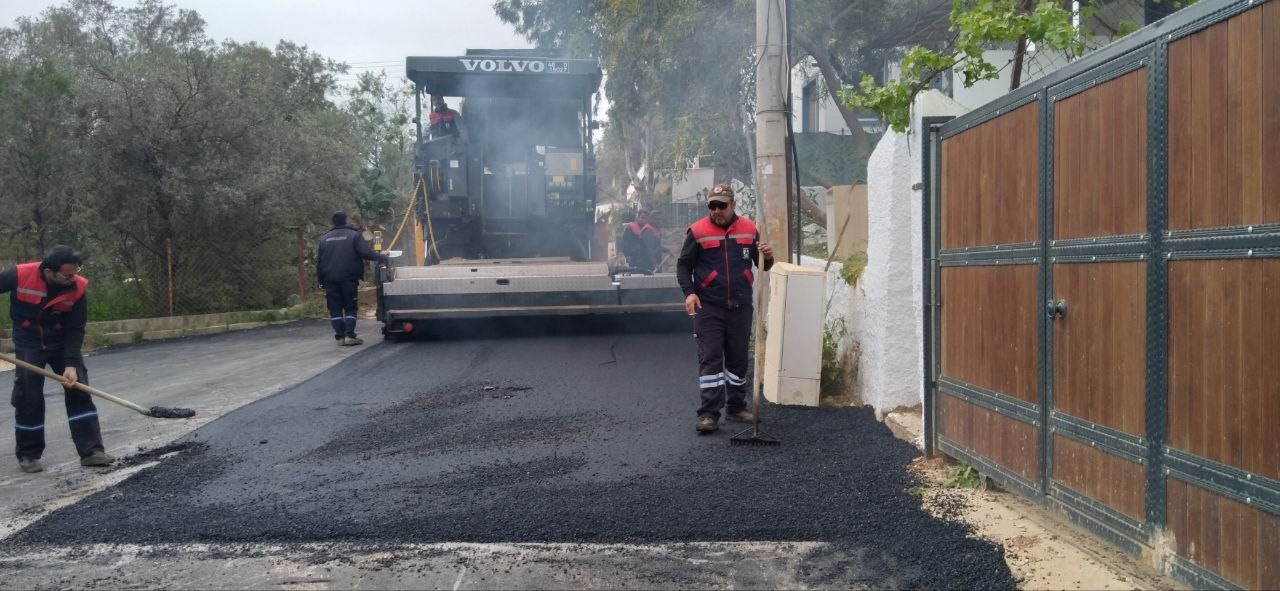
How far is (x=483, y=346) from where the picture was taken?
11211 mm

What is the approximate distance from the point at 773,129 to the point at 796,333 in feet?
6.67

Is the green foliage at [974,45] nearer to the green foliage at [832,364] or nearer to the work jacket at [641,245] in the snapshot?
the green foliage at [832,364]

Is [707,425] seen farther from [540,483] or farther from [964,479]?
[964,479]

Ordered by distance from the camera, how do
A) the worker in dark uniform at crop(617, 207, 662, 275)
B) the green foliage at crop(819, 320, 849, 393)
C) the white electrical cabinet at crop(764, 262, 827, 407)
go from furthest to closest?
the worker in dark uniform at crop(617, 207, 662, 275) → the green foliage at crop(819, 320, 849, 393) → the white electrical cabinet at crop(764, 262, 827, 407)

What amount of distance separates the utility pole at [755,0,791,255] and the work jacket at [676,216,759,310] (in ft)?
5.62

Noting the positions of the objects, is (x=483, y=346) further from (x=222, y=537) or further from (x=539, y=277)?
(x=222, y=537)

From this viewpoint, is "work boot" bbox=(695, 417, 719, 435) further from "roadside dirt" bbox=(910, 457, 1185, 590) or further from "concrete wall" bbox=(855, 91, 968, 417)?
"roadside dirt" bbox=(910, 457, 1185, 590)

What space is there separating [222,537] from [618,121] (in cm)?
1885

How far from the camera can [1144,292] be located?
3254 millimetres

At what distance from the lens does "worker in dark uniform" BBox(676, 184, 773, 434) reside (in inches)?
252

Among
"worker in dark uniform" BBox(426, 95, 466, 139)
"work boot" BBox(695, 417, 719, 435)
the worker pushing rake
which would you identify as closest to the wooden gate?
"work boot" BBox(695, 417, 719, 435)

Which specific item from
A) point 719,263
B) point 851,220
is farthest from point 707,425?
point 851,220

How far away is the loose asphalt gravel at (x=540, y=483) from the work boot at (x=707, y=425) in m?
0.10

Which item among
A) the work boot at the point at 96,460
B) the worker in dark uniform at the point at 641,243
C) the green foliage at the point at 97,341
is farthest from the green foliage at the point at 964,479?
the green foliage at the point at 97,341
